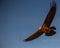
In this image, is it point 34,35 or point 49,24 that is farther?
point 34,35

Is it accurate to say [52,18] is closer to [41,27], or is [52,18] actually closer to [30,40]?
[41,27]

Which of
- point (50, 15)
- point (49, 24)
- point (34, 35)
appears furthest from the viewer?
point (34, 35)

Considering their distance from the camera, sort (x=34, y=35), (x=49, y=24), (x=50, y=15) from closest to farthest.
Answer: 1. (x=50, y=15)
2. (x=49, y=24)
3. (x=34, y=35)

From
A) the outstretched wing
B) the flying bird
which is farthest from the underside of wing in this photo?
the outstretched wing

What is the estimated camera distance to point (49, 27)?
549 cm

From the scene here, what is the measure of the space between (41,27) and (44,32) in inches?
4.6

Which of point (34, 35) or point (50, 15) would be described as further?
point (34, 35)

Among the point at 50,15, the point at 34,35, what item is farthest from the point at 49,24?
the point at 34,35

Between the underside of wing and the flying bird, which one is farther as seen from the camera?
the underside of wing

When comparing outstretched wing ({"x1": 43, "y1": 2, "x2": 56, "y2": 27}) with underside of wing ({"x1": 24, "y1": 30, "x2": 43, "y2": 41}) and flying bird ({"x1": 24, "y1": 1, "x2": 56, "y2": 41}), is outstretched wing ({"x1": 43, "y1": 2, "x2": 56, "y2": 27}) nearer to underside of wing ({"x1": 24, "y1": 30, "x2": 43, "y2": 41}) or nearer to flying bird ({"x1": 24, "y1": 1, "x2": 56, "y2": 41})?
flying bird ({"x1": 24, "y1": 1, "x2": 56, "y2": 41})

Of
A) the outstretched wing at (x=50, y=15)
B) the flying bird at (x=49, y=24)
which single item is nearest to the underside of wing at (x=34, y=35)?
the flying bird at (x=49, y=24)

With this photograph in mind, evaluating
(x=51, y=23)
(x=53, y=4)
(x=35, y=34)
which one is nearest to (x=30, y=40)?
(x=35, y=34)

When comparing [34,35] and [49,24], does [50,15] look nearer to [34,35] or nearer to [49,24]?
[49,24]

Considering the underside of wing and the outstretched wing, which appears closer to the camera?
the outstretched wing
